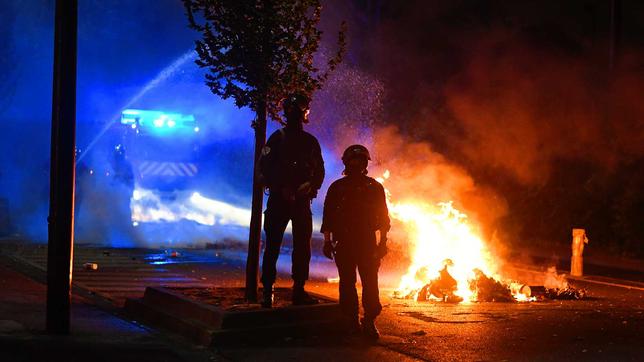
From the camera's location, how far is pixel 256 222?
8.12 meters

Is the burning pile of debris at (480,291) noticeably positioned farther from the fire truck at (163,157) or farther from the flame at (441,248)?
the fire truck at (163,157)

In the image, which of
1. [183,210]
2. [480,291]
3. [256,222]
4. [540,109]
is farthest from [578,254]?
[183,210]

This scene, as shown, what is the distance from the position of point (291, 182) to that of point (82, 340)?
86.0 inches

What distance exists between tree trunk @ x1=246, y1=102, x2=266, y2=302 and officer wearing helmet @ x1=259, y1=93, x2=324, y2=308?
1.45 feet

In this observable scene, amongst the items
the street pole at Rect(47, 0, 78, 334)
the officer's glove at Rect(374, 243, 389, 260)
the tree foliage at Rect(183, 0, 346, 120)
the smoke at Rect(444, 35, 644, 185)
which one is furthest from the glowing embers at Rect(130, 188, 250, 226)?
the officer's glove at Rect(374, 243, 389, 260)

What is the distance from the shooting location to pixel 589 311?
9656 mm

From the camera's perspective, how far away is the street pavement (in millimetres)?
6750

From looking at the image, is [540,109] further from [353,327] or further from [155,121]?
[155,121]

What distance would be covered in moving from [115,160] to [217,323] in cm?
1629

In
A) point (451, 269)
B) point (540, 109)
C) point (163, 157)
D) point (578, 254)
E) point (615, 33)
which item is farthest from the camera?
point (163, 157)

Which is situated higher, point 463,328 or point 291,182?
point 291,182

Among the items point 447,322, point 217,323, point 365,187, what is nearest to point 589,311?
point 447,322

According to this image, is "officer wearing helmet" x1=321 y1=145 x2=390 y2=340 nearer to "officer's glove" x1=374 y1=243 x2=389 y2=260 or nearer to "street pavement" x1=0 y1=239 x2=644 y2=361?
"officer's glove" x1=374 y1=243 x2=389 y2=260

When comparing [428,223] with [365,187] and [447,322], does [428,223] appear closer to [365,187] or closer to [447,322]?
[447,322]
